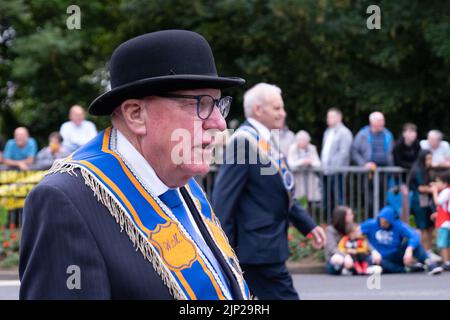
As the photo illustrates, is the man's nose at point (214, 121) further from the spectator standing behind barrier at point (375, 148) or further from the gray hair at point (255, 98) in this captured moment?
the spectator standing behind barrier at point (375, 148)

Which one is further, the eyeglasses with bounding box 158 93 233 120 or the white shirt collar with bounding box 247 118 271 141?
the white shirt collar with bounding box 247 118 271 141

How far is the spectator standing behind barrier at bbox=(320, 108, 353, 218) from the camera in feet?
49.0

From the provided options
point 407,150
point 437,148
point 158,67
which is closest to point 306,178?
point 407,150

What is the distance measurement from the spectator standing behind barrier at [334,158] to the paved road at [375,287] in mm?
1797

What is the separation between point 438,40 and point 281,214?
1241 centimetres

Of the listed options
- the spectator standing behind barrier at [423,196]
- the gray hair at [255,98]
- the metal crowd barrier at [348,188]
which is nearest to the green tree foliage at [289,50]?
the metal crowd barrier at [348,188]

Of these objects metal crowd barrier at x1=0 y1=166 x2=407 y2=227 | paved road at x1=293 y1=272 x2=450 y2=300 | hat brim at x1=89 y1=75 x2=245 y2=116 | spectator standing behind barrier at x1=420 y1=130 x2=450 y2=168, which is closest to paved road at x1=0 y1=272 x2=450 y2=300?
paved road at x1=293 y1=272 x2=450 y2=300

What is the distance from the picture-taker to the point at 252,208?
743 cm

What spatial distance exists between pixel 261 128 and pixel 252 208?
2.11ft

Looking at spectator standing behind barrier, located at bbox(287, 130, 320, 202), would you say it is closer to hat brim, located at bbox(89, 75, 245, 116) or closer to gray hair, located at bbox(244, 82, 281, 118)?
gray hair, located at bbox(244, 82, 281, 118)

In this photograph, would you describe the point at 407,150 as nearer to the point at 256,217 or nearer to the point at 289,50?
the point at 289,50

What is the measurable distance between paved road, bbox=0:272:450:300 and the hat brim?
7.24 m

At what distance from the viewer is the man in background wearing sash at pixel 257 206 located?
7.35m
